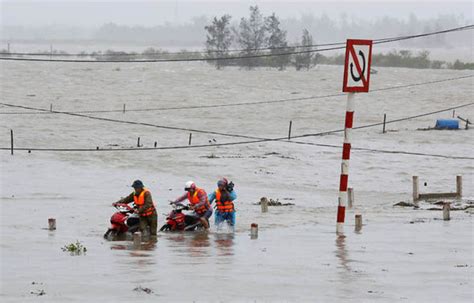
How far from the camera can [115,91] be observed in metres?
74.0

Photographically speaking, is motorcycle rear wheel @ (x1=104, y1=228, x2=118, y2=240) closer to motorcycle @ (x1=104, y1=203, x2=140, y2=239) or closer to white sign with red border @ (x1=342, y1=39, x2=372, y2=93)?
motorcycle @ (x1=104, y1=203, x2=140, y2=239)

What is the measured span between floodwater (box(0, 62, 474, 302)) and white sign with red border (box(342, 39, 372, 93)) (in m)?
2.78

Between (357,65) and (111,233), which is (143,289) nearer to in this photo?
(357,65)

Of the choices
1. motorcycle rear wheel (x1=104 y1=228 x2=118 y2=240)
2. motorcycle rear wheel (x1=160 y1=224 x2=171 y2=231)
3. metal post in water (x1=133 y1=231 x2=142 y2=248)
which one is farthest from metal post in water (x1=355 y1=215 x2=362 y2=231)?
metal post in water (x1=133 y1=231 x2=142 y2=248)

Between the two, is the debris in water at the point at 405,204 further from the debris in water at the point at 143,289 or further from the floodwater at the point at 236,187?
the debris in water at the point at 143,289

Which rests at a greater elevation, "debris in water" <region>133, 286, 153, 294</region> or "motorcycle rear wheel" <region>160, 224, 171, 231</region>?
"motorcycle rear wheel" <region>160, 224, 171, 231</region>

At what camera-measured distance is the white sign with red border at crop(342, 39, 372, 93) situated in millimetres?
20772

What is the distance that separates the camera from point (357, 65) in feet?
68.8

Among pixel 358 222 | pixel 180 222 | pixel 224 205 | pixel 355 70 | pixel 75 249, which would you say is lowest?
pixel 75 249

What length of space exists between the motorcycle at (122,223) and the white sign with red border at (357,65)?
16.3ft

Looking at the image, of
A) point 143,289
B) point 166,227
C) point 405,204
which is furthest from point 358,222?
point 143,289

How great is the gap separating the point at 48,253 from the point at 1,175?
19.2 metres

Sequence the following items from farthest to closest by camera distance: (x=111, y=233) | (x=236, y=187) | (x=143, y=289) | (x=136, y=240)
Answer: (x=236, y=187), (x=111, y=233), (x=136, y=240), (x=143, y=289)

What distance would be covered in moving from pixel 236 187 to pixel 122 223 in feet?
Result: 48.3
